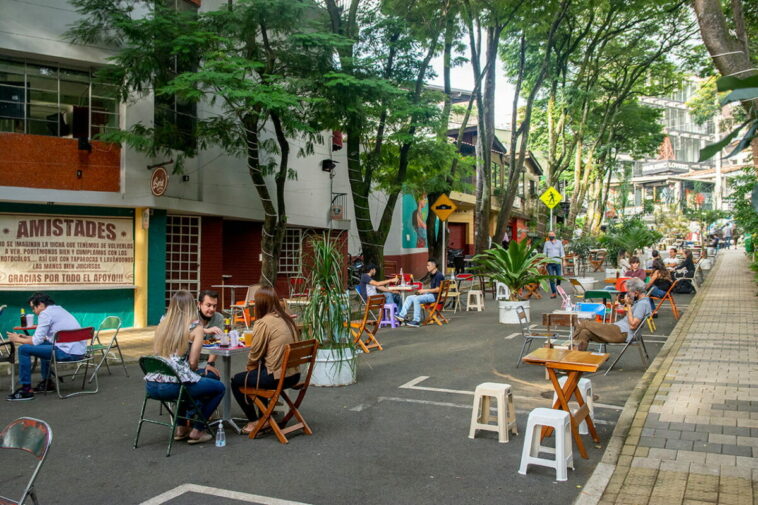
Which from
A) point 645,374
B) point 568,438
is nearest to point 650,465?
point 568,438

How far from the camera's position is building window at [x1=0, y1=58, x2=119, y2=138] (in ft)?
40.2

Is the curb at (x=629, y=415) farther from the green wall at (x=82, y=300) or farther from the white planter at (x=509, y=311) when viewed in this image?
the green wall at (x=82, y=300)

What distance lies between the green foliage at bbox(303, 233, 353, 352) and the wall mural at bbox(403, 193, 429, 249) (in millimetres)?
18487

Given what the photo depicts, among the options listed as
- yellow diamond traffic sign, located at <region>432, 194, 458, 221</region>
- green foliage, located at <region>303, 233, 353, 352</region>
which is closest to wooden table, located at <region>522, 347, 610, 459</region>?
green foliage, located at <region>303, 233, 353, 352</region>

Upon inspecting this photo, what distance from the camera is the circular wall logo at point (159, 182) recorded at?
13062 millimetres

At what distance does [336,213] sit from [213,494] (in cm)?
1637

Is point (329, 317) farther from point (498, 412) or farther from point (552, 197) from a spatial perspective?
point (552, 197)

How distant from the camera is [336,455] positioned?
17.8 ft

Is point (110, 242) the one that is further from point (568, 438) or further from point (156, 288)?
point (568, 438)

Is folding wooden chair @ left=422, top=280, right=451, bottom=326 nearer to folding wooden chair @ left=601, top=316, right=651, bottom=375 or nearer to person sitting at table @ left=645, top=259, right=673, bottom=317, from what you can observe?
person sitting at table @ left=645, top=259, right=673, bottom=317

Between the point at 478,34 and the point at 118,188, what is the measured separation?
1142 centimetres

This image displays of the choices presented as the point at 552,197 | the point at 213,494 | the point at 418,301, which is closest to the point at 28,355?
the point at 213,494

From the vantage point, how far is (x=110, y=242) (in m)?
13.5

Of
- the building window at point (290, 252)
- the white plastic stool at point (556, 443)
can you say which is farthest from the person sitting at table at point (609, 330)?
the building window at point (290, 252)
